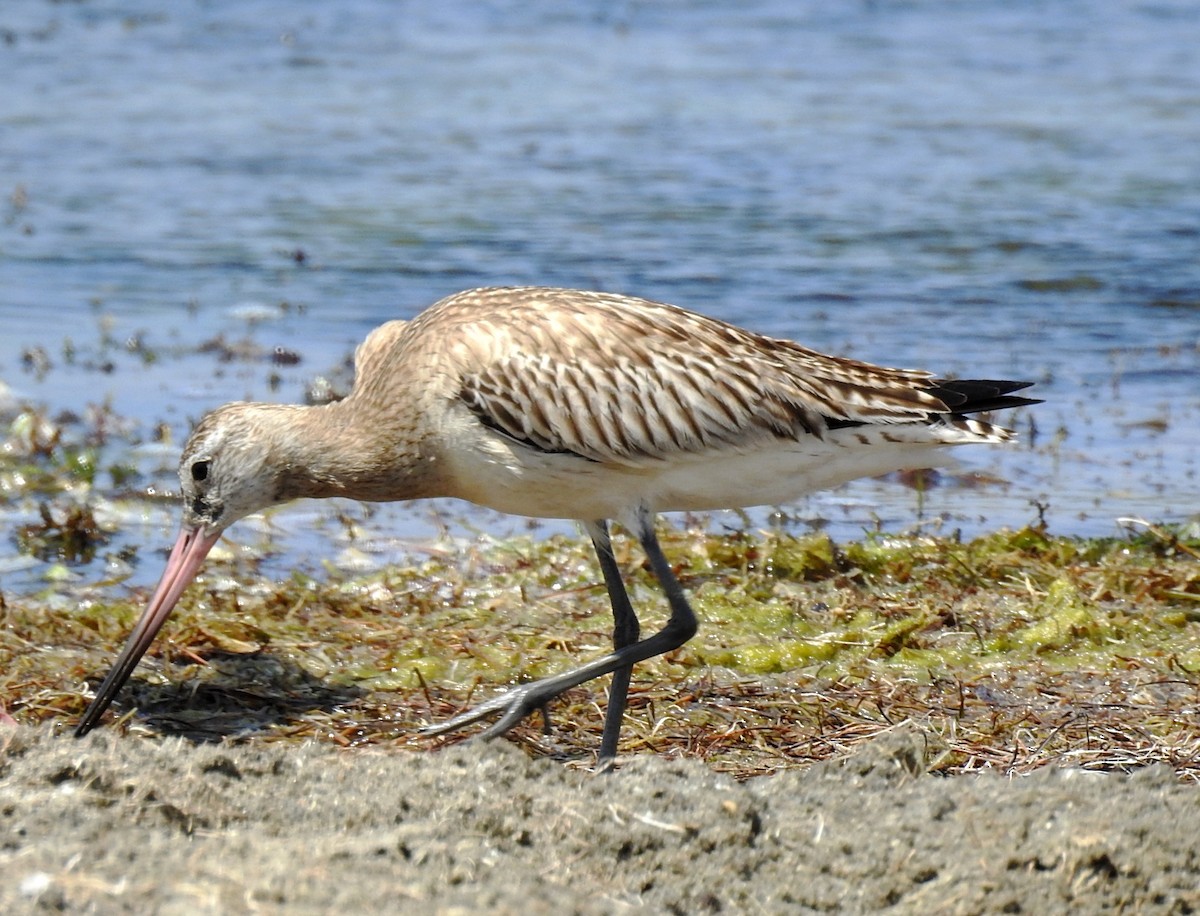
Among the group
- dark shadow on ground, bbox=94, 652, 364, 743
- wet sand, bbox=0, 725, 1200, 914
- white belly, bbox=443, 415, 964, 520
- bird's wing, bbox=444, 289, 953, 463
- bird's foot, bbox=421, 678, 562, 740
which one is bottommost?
dark shadow on ground, bbox=94, 652, 364, 743

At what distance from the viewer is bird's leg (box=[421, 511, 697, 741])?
204 inches

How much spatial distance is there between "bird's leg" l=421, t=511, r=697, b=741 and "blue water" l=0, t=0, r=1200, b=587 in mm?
2212

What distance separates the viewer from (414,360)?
5453mm

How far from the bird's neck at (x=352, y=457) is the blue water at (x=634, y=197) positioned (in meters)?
1.85

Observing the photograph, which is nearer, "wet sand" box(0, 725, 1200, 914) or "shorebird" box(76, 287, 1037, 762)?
"wet sand" box(0, 725, 1200, 914)

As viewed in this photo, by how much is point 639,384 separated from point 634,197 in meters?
8.04

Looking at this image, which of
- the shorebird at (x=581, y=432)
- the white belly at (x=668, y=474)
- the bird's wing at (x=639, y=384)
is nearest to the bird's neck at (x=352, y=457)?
the shorebird at (x=581, y=432)

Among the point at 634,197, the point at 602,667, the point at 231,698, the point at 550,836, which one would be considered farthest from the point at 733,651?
the point at 634,197

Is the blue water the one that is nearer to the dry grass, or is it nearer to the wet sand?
the dry grass

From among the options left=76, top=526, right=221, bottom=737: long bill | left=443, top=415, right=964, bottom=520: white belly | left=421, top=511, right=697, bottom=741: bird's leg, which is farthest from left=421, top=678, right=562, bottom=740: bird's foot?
left=76, top=526, right=221, bottom=737: long bill

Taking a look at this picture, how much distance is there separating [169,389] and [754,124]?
740 centimetres

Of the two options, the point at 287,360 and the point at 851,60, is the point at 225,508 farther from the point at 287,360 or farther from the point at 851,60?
the point at 851,60

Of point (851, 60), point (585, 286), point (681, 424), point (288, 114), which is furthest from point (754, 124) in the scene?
point (681, 424)

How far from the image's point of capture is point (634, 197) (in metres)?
13.4
